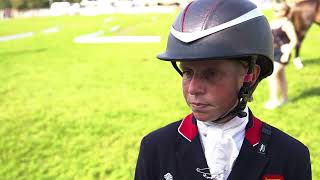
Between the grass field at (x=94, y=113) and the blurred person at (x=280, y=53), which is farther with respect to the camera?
the blurred person at (x=280, y=53)

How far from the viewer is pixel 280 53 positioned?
7461 mm

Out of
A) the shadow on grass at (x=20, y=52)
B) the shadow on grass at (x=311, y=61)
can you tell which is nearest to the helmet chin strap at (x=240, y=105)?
the shadow on grass at (x=311, y=61)

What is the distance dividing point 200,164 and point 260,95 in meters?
7.12

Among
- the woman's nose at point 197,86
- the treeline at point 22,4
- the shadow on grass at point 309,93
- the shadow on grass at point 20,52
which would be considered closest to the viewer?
the woman's nose at point 197,86

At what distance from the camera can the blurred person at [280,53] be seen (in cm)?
738

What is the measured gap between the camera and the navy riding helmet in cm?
200

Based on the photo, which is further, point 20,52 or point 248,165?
point 20,52

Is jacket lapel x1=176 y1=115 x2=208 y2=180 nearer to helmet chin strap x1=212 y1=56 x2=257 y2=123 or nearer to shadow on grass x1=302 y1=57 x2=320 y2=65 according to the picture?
helmet chin strap x1=212 y1=56 x2=257 y2=123

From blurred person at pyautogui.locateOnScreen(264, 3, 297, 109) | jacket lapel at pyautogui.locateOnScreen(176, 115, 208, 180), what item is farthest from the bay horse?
jacket lapel at pyautogui.locateOnScreen(176, 115, 208, 180)

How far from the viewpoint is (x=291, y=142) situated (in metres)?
2.04

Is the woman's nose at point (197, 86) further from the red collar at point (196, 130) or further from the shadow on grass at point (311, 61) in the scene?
the shadow on grass at point (311, 61)

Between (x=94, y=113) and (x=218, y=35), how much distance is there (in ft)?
19.2

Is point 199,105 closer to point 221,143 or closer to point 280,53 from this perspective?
point 221,143

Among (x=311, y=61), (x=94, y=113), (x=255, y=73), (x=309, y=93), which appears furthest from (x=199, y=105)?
(x=311, y=61)
